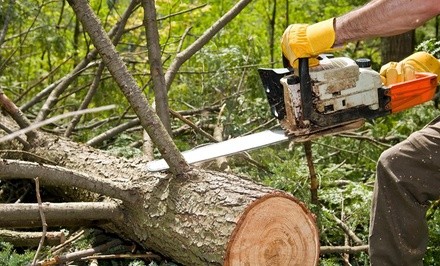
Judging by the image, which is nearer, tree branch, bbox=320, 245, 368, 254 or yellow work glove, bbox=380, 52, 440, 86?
yellow work glove, bbox=380, 52, 440, 86

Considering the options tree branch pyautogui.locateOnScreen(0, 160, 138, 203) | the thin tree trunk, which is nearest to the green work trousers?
tree branch pyautogui.locateOnScreen(0, 160, 138, 203)

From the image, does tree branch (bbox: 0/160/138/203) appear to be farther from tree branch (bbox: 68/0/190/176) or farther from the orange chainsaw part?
the orange chainsaw part

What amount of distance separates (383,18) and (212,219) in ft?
3.86

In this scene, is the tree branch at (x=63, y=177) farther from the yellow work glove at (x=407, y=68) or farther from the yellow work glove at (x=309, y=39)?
the yellow work glove at (x=407, y=68)

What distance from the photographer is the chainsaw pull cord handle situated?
2.85 meters

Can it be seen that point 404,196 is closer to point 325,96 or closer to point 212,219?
point 325,96

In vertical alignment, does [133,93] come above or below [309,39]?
below

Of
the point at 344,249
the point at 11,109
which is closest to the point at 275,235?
the point at 344,249

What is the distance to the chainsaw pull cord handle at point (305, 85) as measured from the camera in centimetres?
285

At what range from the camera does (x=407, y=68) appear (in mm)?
3146

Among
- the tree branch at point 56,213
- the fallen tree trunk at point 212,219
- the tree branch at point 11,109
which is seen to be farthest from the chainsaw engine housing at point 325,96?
the tree branch at point 11,109

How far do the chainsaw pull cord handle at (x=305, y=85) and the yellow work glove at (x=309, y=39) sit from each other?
5 centimetres

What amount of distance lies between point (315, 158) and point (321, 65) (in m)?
2.05

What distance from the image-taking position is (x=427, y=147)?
117 inches
